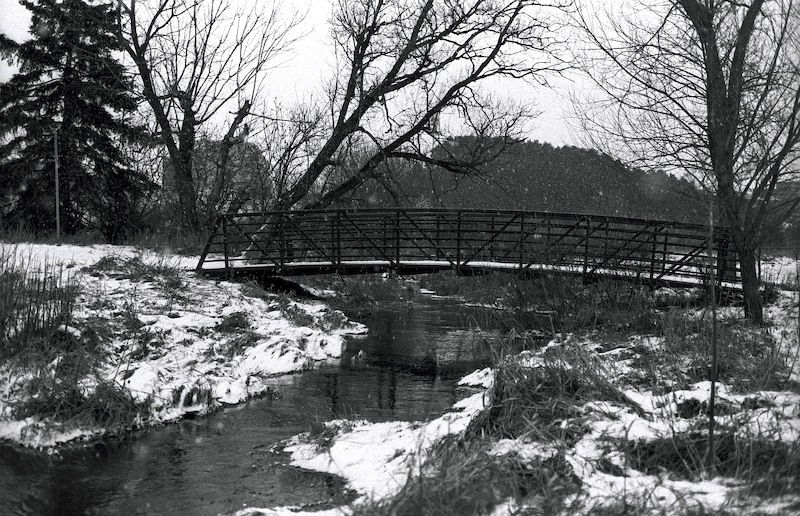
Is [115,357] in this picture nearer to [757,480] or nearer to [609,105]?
[757,480]

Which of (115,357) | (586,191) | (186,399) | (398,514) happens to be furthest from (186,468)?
(586,191)

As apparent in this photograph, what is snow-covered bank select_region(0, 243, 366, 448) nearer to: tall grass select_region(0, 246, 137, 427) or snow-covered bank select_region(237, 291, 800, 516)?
tall grass select_region(0, 246, 137, 427)

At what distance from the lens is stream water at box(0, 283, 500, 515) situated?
4.93 meters

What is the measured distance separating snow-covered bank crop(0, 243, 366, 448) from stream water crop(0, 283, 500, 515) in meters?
Answer: 0.32

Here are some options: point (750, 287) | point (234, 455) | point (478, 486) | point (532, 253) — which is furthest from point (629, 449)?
point (532, 253)

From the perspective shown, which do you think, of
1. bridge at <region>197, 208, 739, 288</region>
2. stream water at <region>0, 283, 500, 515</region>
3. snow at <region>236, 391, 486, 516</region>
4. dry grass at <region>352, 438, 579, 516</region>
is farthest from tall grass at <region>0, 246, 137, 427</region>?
bridge at <region>197, 208, 739, 288</region>

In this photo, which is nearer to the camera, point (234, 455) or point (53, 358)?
point (234, 455)

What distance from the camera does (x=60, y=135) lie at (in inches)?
876

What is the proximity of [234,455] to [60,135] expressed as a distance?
1997 centimetres

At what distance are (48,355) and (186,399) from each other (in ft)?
5.44

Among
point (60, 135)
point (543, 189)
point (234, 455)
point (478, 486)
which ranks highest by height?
point (543, 189)

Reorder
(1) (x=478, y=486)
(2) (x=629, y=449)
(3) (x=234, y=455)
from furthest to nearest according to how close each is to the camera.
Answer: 1. (3) (x=234, y=455)
2. (2) (x=629, y=449)
3. (1) (x=478, y=486)

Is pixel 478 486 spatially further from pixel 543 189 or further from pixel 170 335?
pixel 543 189

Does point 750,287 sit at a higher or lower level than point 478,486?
higher
